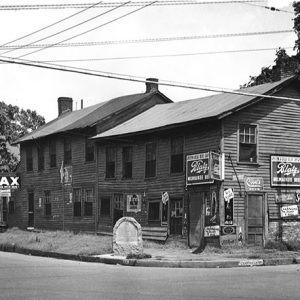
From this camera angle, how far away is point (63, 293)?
10.9 meters

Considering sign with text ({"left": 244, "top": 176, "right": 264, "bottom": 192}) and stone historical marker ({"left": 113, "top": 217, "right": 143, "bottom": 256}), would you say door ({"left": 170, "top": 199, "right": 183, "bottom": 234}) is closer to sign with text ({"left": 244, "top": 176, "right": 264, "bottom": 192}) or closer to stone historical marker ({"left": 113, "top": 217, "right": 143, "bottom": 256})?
sign with text ({"left": 244, "top": 176, "right": 264, "bottom": 192})

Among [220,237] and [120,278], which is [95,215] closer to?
[220,237]

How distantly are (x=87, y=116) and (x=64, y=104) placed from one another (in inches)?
356

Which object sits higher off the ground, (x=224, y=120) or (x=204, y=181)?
(x=224, y=120)

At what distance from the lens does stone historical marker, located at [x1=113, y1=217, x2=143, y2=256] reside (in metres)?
20.5

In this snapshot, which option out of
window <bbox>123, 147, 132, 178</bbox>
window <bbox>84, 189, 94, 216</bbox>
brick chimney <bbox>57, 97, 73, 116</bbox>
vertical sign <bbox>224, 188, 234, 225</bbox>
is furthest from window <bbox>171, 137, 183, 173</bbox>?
brick chimney <bbox>57, 97, 73, 116</bbox>

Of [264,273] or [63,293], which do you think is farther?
[264,273]

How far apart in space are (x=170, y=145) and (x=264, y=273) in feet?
39.6

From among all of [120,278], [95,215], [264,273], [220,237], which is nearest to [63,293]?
[120,278]

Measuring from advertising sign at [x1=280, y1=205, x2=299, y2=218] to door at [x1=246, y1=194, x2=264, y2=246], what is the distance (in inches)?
39.0

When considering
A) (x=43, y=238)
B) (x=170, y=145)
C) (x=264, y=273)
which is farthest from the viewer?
(x=43, y=238)

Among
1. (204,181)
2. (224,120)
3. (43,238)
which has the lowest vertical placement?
(43,238)

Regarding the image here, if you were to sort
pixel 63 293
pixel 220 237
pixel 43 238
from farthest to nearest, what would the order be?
pixel 43 238, pixel 220 237, pixel 63 293

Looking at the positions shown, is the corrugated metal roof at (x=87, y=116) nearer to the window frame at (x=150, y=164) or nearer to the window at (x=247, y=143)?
the window frame at (x=150, y=164)
